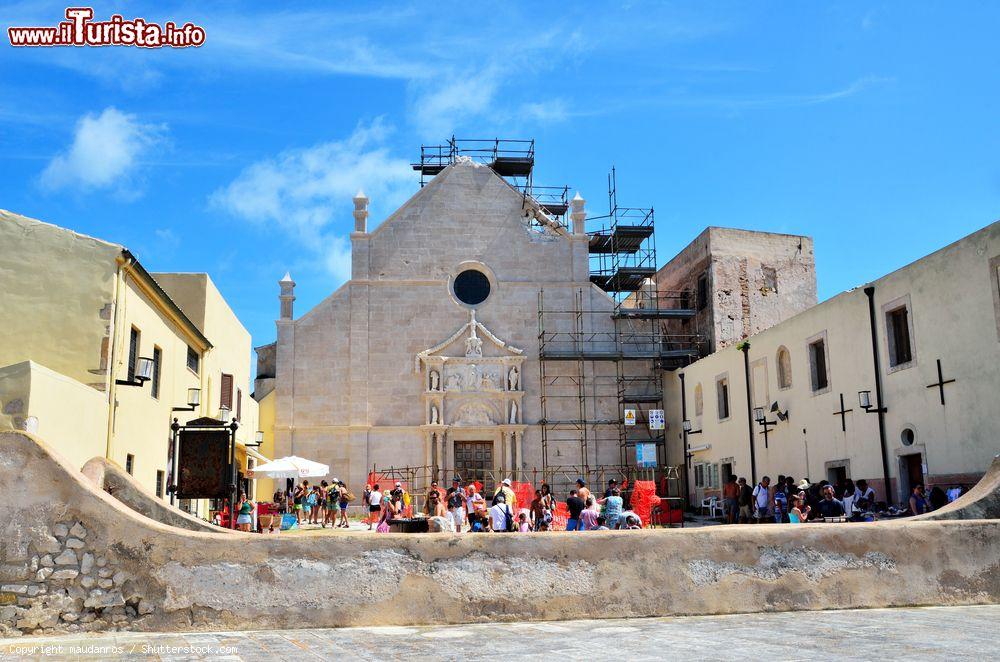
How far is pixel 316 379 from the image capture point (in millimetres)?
30422

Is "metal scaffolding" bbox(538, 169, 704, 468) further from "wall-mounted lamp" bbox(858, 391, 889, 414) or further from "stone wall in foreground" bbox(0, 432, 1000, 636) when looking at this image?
"stone wall in foreground" bbox(0, 432, 1000, 636)

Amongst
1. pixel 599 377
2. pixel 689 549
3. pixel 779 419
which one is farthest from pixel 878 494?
pixel 599 377

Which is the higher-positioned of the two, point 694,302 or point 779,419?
point 694,302

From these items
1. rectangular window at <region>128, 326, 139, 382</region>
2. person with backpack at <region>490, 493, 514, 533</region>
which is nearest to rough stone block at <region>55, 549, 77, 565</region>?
person with backpack at <region>490, 493, 514, 533</region>

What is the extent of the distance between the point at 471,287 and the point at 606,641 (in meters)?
25.1

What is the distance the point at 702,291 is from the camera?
3183cm

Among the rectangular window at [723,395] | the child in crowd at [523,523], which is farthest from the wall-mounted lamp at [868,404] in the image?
the rectangular window at [723,395]

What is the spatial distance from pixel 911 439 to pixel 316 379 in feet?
62.6

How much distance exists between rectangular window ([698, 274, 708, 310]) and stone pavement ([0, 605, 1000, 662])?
77.3ft

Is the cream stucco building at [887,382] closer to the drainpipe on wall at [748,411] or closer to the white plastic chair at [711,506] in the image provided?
the drainpipe on wall at [748,411]

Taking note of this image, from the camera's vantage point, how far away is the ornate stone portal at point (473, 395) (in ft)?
100

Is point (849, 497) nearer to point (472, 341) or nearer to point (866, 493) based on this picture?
point (866, 493)

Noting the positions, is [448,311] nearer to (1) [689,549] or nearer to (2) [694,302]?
(2) [694,302]

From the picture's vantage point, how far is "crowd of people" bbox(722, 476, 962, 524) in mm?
15797
